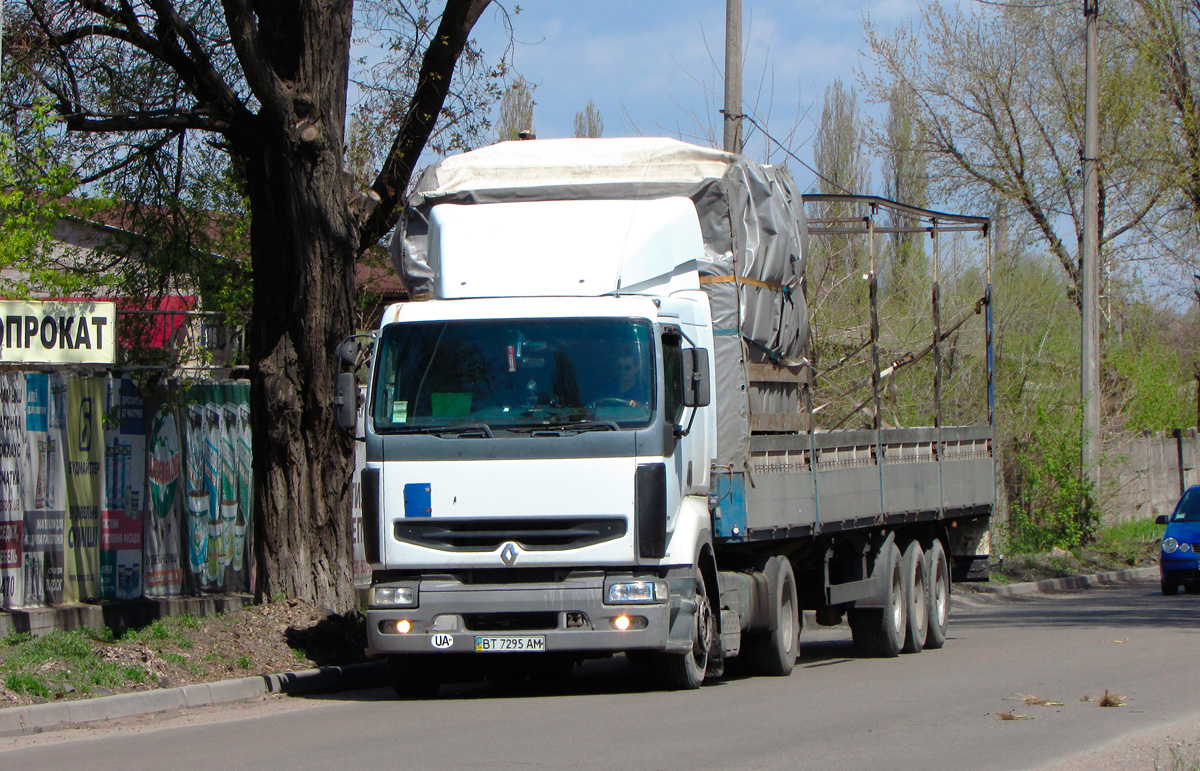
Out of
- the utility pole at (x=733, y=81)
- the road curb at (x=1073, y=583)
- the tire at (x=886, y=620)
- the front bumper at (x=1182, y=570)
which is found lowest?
the road curb at (x=1073, y=583)

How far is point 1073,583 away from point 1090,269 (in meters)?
5.32

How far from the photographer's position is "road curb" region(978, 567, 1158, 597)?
22.4 metres

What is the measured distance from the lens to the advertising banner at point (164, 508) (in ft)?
50.2

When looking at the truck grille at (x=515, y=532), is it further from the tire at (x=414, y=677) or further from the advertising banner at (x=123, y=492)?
the advertising banner at (x=123, y=492)

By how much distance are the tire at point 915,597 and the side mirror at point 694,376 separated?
202 inches

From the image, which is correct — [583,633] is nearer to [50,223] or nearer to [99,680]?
[99,680]

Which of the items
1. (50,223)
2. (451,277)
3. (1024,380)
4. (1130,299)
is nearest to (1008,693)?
(451,277)

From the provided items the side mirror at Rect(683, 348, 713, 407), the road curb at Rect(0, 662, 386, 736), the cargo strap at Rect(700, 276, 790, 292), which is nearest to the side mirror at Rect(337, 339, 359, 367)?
the side mirror at Rect(683, 348, 713, 407)

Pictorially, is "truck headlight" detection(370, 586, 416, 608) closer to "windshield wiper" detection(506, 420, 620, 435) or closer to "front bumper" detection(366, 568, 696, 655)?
"front bumper" detection(366, 568, 696, 655)

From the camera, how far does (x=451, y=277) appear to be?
420 inches

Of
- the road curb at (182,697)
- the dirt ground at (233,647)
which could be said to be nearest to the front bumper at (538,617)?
the road curb at (182,697)

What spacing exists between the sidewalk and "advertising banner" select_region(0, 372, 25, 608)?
3.37 metres

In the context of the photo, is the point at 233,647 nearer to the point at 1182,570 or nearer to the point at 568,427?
Result: the point at 568,427

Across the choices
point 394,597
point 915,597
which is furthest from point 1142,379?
point 394,597
